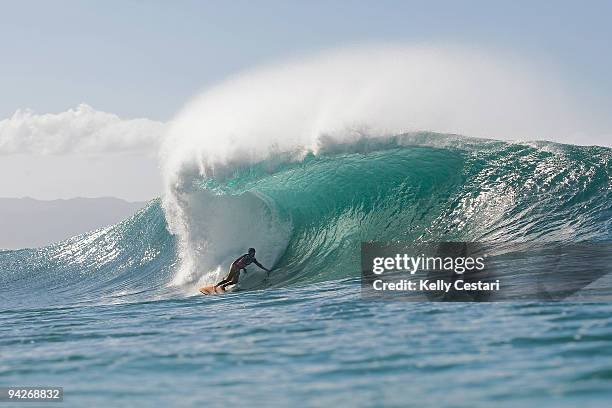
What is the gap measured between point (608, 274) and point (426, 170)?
780 cm

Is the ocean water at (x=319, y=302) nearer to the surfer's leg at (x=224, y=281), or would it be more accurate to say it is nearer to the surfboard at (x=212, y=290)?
the surfboard at (x=212, y=290)

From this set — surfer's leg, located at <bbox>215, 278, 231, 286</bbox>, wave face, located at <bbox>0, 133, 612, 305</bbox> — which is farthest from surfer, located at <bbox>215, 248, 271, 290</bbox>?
wave face, located at <bbox>0, 133, 612, 305</bbox>

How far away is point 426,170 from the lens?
57.2 feet

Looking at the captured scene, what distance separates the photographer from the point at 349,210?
666 inches

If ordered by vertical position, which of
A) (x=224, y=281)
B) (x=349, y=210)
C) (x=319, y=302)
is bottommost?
(x=319, y=302)

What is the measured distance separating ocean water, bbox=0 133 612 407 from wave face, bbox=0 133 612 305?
49 millimetres

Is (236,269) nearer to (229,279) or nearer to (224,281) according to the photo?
(229,279)

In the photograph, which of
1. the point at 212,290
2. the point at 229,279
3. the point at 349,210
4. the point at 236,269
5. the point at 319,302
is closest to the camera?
the point at 319,302

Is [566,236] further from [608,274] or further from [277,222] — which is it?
[277,222]

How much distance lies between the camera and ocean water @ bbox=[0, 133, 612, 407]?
5.78 metres

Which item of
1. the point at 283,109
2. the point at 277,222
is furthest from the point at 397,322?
the point at 283,109

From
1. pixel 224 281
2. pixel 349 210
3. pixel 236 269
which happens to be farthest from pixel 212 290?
pixel 349 210

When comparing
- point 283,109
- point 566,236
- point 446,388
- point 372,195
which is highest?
point 283,109

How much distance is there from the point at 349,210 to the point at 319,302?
276 inches
